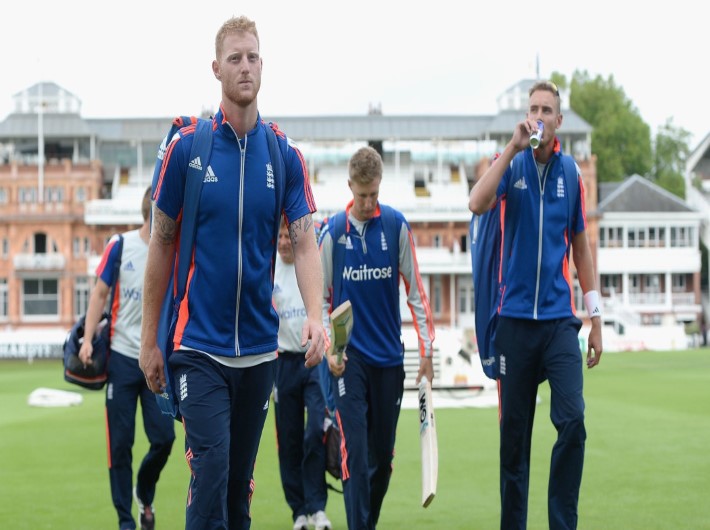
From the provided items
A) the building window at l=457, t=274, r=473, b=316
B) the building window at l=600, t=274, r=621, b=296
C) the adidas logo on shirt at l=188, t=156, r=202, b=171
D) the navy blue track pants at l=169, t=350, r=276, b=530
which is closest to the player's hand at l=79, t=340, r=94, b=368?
the navy blue track pants at l=169, t=350, r=276, b=530

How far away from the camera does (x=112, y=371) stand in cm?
920

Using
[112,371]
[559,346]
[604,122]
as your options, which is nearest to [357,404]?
[559,346]

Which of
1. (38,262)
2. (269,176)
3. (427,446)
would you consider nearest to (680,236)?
(38,262)

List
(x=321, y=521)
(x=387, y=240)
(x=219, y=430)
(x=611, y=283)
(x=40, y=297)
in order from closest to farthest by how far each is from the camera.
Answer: (x=219, y=430) → (x=387, y=240) → (x=321, y=521) → (x=40, y=297) → (x=611, y=283)

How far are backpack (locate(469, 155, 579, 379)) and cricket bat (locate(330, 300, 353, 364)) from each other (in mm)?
802

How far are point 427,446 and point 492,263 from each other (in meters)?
1.37

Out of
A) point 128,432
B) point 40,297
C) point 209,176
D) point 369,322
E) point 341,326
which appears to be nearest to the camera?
point 209,176

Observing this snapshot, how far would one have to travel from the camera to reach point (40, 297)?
8338 centimetres

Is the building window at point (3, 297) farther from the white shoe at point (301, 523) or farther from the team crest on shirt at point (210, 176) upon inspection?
the team crest on shirt at point (210, 176)

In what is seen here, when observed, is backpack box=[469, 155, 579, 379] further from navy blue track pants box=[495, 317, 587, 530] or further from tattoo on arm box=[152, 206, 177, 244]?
tattoo on arm box=[152, 206, 177, 244]

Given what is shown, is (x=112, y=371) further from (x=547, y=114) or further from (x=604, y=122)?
(x=604, y=122)

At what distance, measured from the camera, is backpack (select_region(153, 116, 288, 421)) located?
17.9ft

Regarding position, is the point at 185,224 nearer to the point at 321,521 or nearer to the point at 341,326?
the point at 341,326

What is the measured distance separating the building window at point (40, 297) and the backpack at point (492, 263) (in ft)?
259
